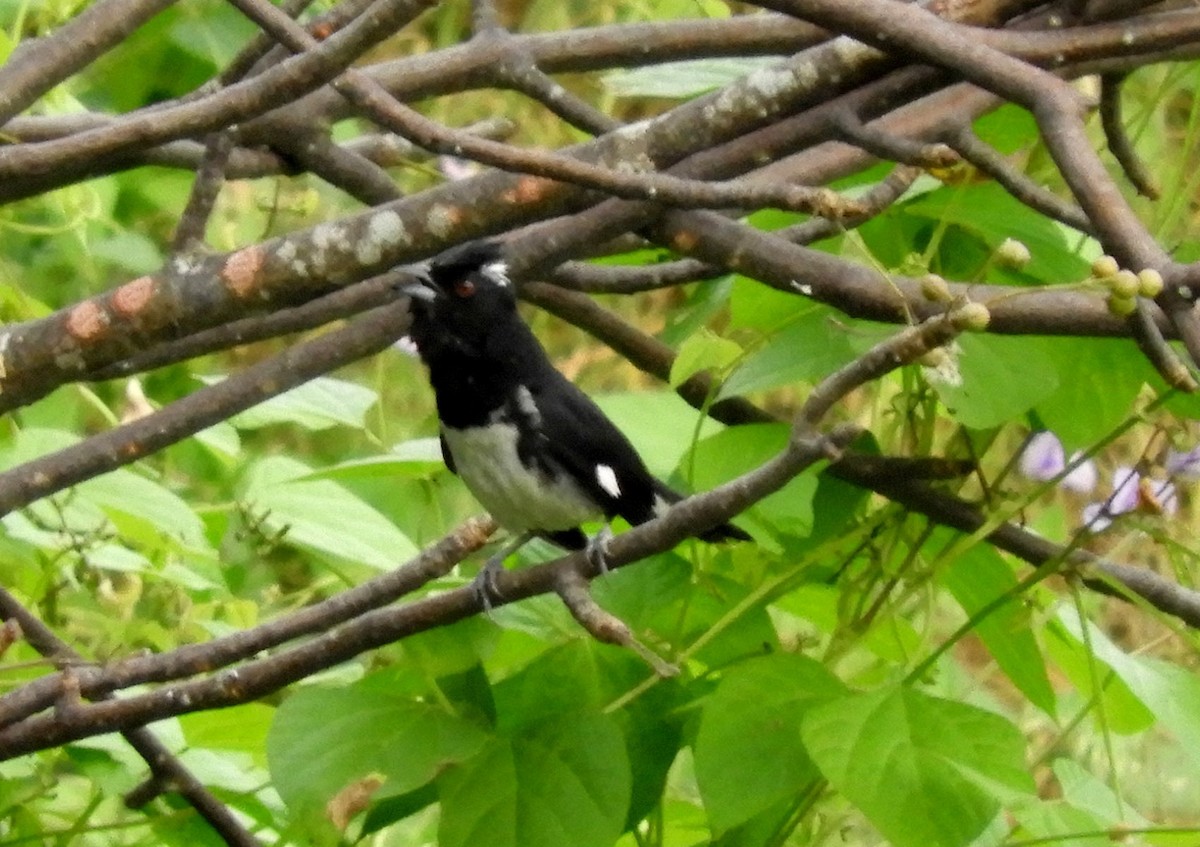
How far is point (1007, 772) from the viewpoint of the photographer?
141 cm

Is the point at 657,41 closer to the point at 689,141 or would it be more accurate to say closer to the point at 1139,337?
the point at 689,141

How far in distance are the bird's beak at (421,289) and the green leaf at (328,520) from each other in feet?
0.87

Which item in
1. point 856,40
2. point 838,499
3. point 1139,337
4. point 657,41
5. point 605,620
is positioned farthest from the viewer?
point 657,41

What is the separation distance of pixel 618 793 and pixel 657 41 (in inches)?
37.7

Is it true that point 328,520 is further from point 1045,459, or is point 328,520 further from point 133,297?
point 1045,459

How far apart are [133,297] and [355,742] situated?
1.51ft

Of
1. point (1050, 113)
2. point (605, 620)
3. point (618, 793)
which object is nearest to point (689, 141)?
point (1050, 113)

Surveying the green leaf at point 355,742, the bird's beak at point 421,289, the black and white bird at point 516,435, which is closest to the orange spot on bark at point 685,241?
the green leaf at point 355,742

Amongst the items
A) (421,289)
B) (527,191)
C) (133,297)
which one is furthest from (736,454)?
(421,289)

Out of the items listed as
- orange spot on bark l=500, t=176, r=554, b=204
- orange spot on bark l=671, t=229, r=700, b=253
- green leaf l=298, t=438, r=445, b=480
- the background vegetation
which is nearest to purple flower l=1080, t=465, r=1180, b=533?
the background vegetation

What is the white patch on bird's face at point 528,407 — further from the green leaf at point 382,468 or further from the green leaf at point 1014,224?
the green leaf at point 1014,224

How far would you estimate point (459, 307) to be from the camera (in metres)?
2.51

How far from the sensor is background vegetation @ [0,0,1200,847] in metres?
1.43

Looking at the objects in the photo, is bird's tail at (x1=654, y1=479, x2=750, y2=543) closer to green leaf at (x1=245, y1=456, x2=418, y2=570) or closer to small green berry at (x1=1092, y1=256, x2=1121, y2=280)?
green leaf at (x1=245, y1=456, x2=418, y2=570)
